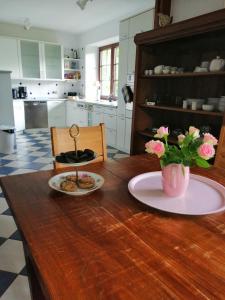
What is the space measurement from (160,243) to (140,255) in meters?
0.09

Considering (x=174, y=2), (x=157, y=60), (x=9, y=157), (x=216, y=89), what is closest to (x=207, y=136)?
(x=216, y=89)

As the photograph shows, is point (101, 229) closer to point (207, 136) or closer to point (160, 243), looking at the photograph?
point (160, 243)

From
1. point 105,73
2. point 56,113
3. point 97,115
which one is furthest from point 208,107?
point 56,113

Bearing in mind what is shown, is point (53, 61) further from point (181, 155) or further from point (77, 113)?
point (181, 155)

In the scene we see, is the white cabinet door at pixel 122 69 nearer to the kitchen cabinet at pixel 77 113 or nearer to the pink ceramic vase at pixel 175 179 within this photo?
the kitchen cabinet at pixel 77 113

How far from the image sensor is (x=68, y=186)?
3.32 feet

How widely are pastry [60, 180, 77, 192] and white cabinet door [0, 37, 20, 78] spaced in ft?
17.1

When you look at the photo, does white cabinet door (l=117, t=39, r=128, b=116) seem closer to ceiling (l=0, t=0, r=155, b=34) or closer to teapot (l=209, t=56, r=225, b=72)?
→ ceiling (l=0, t=0, r=155, b=34)

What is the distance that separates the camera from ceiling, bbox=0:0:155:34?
152 inches

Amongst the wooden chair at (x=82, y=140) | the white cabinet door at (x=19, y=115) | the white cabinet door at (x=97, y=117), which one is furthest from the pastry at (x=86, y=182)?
the white cabinet door at (x=19, y=115)

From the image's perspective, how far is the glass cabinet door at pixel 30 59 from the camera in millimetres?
5480

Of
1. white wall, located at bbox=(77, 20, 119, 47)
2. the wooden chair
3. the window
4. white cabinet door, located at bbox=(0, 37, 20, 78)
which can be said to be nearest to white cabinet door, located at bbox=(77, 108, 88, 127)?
the window

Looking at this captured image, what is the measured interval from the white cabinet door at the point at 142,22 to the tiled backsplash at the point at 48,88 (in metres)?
3.16

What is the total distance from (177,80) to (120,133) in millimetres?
1621
